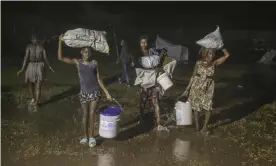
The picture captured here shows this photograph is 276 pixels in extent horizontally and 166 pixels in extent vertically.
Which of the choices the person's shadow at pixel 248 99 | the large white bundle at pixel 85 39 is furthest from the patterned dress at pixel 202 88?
the large white bundle at pixel 85 39

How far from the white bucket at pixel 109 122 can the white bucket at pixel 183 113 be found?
4.85 ft

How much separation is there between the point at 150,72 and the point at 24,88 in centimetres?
466

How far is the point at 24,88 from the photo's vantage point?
1060cm

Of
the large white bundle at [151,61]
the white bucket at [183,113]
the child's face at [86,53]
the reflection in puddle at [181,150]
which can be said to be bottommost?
the reflection in puddle at [181,150]

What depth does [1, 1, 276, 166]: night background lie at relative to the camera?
6.48m

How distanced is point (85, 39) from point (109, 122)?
1.46 m

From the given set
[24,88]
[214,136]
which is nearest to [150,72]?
[214,136]

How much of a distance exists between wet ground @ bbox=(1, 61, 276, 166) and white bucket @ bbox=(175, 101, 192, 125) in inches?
8.1

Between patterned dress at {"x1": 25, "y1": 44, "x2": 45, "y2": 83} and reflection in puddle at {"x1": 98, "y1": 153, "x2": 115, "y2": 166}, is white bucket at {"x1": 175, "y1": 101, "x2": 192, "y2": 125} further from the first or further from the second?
patterned dress at {"x1": 25, "y1": 44, "x2": 45, "y2": 83}

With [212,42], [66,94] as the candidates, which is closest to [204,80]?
[212,42]

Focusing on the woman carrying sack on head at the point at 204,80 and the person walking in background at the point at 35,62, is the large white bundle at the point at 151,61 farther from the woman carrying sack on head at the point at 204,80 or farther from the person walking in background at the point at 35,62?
the person walking in background at the point at 35,62

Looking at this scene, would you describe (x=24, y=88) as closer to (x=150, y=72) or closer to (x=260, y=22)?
(x=150, y=72)

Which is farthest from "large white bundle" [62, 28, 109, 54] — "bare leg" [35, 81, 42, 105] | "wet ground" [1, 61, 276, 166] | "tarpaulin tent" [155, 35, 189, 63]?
"tarpaulin tent" [155, 35, 189, 63]

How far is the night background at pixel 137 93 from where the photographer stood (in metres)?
6.48
